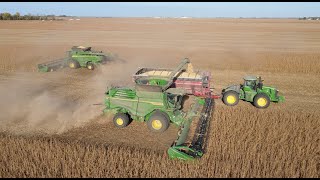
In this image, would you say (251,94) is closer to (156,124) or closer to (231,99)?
(231,99)

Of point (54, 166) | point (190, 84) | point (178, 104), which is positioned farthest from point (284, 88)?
point (54, 166)

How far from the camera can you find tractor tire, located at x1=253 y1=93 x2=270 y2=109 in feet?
46.9

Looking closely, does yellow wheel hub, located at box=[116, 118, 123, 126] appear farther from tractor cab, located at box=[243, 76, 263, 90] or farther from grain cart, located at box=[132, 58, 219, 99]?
tractor cab, located at box=[243, 76, 263, 90]

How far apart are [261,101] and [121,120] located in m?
6.53

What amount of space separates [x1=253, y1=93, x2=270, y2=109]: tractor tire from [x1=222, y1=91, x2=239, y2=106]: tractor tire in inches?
32.9

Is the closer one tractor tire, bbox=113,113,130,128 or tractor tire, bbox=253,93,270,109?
tractor tire, bbox=113,113,130,128

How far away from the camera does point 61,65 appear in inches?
926

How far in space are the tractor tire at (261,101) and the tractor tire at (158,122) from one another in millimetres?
5192

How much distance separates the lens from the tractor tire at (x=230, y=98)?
1464 cm

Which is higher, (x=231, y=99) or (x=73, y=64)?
(x=73, y=64)

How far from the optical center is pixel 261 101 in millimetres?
14375

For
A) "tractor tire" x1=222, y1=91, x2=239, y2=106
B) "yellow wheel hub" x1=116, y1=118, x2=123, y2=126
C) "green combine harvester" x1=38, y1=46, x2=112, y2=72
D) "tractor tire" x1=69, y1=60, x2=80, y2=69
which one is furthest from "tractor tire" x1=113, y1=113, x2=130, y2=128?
"tractor tire" x1=69, y1=60, x2=80, y2=69

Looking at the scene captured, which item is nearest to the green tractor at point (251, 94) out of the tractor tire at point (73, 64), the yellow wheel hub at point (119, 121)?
the yellow wheel hub at point (119, 121)

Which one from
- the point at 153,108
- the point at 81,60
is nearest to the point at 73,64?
the point at 81,60
